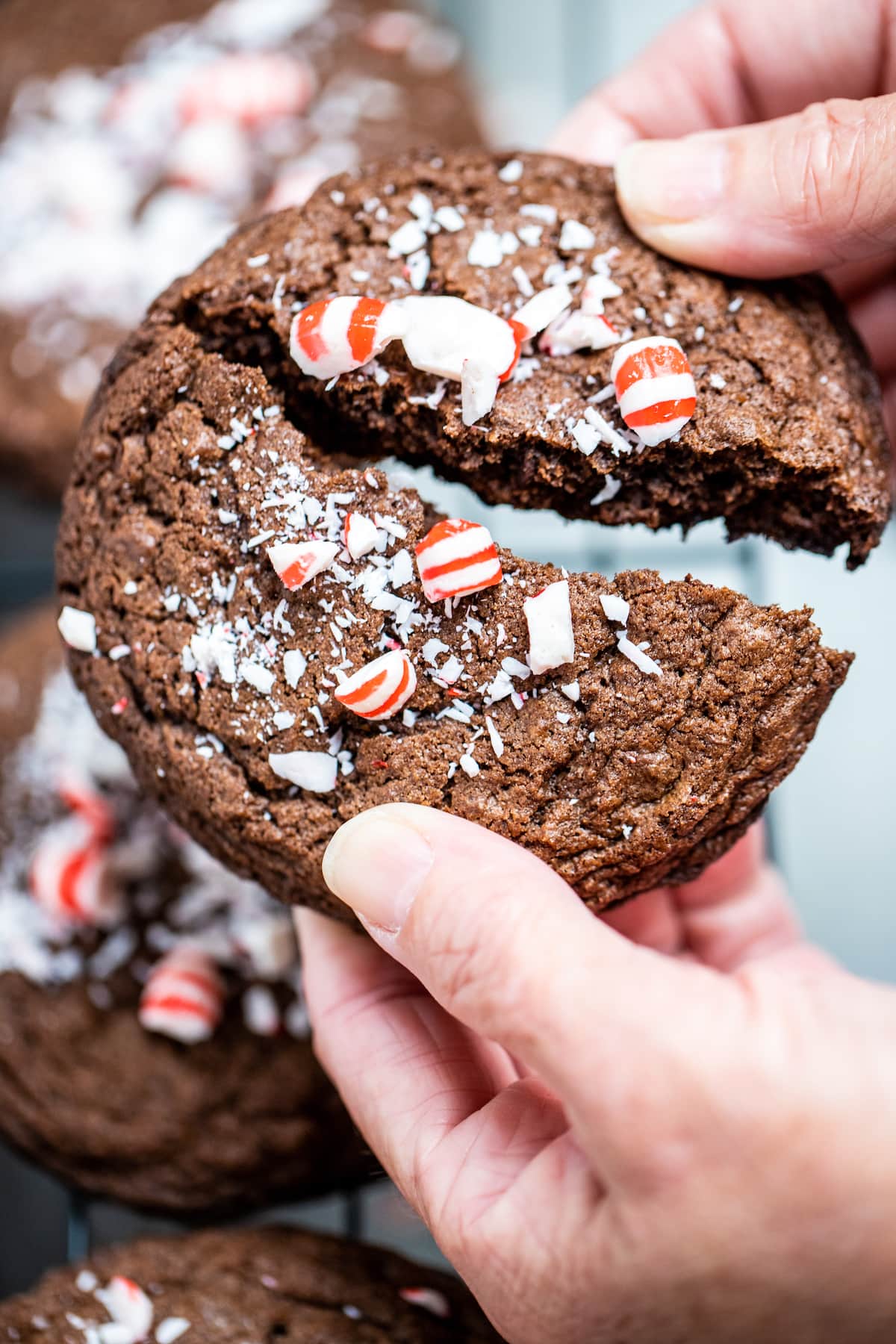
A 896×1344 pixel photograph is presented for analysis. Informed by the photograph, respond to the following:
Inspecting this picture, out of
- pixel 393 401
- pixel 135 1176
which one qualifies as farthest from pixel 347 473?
pixel 135 1176

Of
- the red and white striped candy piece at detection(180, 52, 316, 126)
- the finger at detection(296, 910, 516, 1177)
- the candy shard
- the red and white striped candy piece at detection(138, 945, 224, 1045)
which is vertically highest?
the red and white striped candy piece at detection(180, 52, 316, 126)

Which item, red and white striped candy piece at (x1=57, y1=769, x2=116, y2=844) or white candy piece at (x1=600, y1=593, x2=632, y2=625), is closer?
white candy piece at (x1=600, y1=593, x2=632, y2=625)

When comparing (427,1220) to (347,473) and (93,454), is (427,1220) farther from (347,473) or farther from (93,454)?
(93,454)

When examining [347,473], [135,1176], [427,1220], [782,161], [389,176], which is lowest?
[135,1176]

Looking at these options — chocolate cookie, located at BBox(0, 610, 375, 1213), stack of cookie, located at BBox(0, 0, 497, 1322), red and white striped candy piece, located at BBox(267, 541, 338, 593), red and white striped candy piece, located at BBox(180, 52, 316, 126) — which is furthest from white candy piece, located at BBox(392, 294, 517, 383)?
red and white striped candy piece, located at BBox(180, 52, 316, 126)

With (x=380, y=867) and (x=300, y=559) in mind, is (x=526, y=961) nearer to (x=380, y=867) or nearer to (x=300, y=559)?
(x=380, y=867)

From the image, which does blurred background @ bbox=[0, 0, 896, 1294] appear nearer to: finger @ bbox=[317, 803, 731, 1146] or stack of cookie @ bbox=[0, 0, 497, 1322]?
stack of cookie @ bbox=[0, 0, 497, 1322]

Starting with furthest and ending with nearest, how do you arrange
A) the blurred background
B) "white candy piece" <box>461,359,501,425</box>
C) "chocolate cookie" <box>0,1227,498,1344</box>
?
the blurred background → "chocolate cookie" <box>0,1227,498,1344</box> → "white candy piece" <box>461,359,501,425</box>
